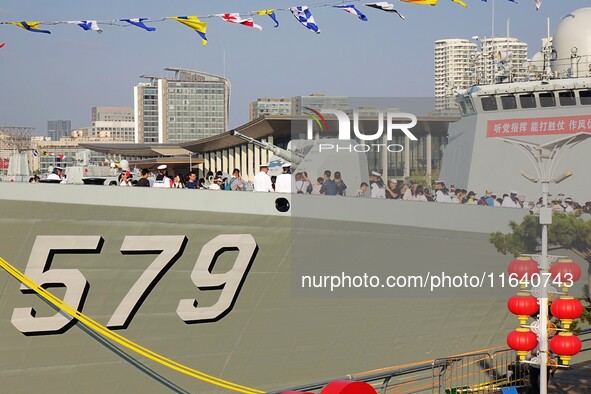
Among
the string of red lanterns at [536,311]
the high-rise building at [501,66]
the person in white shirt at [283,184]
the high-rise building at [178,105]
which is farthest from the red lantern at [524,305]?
the high-rise building at [178,105]

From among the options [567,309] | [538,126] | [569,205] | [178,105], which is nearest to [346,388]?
[567,309]

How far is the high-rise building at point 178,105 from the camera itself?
129m

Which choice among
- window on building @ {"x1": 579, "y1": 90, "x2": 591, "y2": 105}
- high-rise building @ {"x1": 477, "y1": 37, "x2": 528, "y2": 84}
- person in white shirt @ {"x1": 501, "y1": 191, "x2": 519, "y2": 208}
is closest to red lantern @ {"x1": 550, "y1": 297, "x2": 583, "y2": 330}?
person in white shirt @ {"x1": 501, "y1": 191, "x2": 519, "y2": 208}

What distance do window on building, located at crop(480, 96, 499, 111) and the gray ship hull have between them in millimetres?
4141

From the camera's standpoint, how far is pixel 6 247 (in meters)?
11.4

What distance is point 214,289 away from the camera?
12516 millimetres

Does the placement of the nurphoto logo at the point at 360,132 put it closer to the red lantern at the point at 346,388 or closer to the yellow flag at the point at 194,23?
the yellow flag at the point at 194,23

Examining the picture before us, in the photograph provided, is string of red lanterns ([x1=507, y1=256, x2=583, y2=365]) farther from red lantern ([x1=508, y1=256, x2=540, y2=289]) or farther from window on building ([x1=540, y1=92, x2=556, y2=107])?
window on building ([x1=540, y1=92, x2=556, y2=107])

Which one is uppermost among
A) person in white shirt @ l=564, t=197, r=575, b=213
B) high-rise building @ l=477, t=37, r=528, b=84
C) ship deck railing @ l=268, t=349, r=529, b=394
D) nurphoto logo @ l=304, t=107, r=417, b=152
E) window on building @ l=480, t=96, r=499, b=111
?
high-rise building @ l=477, t=37, r=528, b=84

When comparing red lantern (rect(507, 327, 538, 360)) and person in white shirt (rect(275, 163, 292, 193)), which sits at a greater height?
person in white shirt (rect(275, 163, 292, 193))

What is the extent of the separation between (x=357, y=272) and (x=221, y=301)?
2245 mm

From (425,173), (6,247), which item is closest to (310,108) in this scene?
(425,173)

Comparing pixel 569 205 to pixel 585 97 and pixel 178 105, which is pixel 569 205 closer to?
pixel 585 97

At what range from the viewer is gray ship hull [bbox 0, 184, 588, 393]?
11.6 meters
